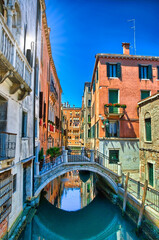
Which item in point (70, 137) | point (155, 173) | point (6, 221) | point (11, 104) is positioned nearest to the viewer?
point (6, 221)

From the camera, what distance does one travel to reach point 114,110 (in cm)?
1698

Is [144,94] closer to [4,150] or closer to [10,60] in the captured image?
[10,60]

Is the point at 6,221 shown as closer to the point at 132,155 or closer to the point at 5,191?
the point at 5,191

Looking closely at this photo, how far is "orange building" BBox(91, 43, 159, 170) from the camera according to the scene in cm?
1680

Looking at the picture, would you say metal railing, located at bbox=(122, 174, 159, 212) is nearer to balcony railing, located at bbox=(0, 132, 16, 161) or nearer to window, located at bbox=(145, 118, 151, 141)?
window, located at bbox=(145, 118, 151, 141)

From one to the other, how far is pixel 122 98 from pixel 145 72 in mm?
3811

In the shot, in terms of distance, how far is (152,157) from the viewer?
38.9 ft

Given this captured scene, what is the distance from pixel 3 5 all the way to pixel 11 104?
11.4ft

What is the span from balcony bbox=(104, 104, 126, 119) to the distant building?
2856mm

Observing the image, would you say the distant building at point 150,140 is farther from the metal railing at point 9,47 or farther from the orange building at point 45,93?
the metal railing at point 9,47

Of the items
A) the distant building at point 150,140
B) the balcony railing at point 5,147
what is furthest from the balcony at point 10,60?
the distant building at point 150,140

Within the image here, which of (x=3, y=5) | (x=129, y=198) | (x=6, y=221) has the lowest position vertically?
(x=129, y=198)

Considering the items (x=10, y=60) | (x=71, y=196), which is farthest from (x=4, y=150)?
(x=71, y=196)

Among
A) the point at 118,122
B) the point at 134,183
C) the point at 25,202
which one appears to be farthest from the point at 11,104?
the point at 118,122
